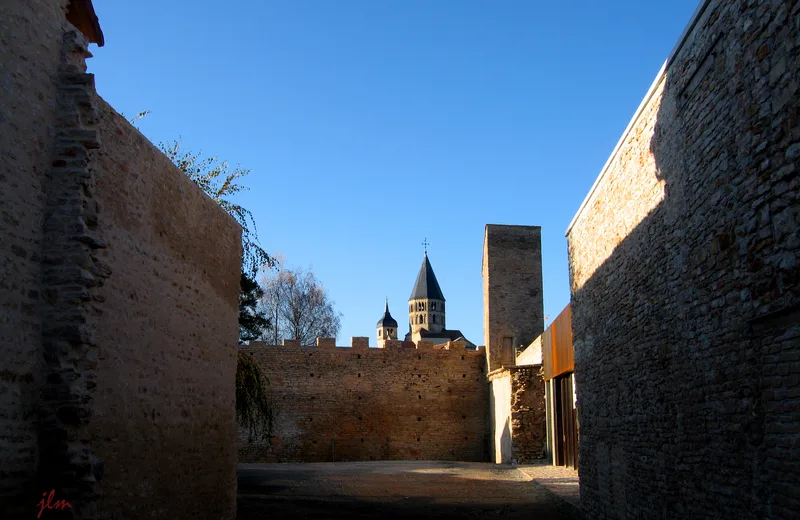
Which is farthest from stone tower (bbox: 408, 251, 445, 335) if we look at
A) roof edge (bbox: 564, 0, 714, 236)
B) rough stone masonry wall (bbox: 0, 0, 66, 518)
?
rough stone masonry wall (bbox: 0, 0, 66, 518)

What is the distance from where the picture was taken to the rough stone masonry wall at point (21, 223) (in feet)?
17.2

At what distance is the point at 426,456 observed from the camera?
1092 inches

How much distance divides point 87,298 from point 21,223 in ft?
2.47

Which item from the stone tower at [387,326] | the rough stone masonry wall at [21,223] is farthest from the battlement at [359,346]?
the stone tower at [387,326]

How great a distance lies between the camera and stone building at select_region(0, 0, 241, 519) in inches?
213

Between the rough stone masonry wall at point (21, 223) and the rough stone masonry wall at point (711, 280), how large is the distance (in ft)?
16.1

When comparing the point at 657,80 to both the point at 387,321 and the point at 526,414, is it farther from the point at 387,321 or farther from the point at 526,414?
the point at 387,321

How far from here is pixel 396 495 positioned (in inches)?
570

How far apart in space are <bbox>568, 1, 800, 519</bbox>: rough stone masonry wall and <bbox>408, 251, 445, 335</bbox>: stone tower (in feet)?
240

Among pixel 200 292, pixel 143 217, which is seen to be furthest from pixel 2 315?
pixel 200 292

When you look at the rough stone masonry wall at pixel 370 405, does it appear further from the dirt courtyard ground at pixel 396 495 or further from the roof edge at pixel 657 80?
the roof edge at pixel 657 80

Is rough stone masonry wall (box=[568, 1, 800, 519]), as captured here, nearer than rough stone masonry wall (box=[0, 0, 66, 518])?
Yes

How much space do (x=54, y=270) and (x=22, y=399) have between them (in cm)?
97
